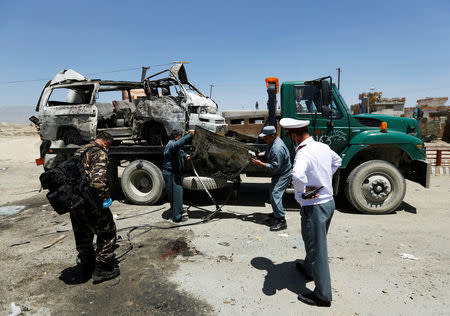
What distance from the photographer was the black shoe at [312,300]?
8.07 ft

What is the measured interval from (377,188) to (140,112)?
17.4 feet

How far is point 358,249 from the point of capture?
3.61m

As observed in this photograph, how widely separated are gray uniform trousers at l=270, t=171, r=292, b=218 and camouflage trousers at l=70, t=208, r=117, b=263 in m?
2.52

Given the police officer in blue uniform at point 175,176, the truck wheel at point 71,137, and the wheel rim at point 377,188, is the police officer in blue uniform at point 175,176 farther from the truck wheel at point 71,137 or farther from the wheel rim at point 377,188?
the wheel rim at point 377,188

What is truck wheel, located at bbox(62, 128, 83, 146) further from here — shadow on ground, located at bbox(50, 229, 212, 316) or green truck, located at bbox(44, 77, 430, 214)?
shadow on ground, located at bbox(50, 229, 212, 316)

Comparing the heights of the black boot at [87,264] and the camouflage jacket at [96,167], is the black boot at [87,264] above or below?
below

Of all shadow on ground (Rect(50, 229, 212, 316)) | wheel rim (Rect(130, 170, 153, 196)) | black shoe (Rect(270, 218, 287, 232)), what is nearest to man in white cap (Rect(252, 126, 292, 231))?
black shoe (Rect(270, 218, 287, 232))

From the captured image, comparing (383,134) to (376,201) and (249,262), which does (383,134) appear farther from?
(249,262)

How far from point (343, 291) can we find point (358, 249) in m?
1.13

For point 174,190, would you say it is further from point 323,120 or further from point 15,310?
point 323,120

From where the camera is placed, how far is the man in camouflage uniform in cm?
276

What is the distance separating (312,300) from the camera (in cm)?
250

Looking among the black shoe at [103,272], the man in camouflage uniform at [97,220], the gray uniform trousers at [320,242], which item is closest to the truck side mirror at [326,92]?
the gray uniform trousers at [320,242]

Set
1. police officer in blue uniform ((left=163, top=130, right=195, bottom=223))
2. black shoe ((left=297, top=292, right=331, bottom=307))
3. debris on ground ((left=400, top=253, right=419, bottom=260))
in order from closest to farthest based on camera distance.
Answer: black shoe ((left=297, top=292, right=331, bottom=307)) → debris on ground ((left=400, top=253, right=419, bottom=260)) → police officer in blue uniform ((left=163, top=130, right=195, bottom=223))
